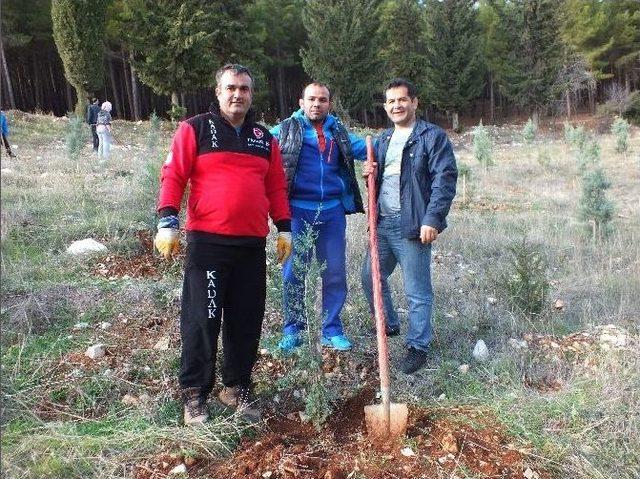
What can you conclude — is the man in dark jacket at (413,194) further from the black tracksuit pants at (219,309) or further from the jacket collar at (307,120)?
the black tracksuit pants at (219,309)

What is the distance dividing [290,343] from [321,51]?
80.5 ft

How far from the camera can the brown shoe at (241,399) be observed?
2729mm

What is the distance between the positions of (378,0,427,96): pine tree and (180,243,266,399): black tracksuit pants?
28.6 meters

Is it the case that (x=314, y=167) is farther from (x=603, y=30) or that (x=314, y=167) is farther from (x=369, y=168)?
(x=603, y=30)

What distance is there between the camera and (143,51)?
20.3 m

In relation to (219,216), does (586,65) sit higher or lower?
higher

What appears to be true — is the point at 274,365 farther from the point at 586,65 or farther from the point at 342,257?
the point at 586,65

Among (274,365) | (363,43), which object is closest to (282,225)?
(274,365)

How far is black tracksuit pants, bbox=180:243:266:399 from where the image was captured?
2.61 meters

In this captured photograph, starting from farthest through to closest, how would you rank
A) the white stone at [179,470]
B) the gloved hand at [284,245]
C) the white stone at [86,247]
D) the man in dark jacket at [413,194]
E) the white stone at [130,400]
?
1. the white stone at [86,247]
2. the man in dark jacket at [413,194]
3. the gloved hand at [284,245]
4. the white stone at [130,400]
5. the white stone at [179,470]

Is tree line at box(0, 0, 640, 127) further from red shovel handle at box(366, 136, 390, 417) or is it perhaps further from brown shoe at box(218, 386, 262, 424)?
brown shoe at box(218, 386, 262, 424)

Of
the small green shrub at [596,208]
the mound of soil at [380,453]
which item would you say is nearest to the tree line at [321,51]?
the small green shrub at [596,208]

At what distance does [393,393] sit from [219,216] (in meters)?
1.45

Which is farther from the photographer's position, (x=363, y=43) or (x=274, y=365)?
(x=363, y=43)
